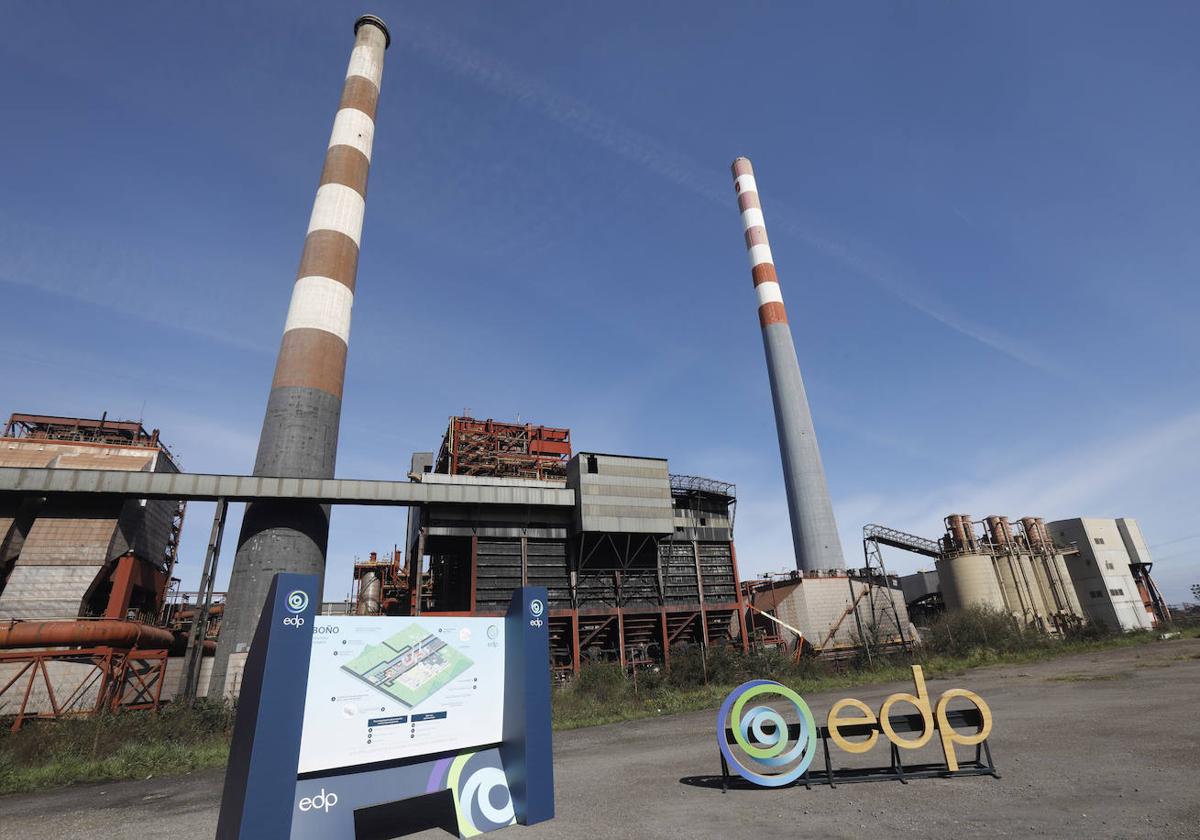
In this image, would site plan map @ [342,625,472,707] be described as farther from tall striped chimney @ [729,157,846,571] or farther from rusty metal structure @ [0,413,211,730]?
tall striped chimney @ [729,157,846,571]

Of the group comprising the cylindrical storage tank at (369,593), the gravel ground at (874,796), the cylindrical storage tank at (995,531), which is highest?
the cylindrical storage tank at (995,531)

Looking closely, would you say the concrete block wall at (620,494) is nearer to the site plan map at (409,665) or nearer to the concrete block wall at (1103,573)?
the site plan map at (409,665)

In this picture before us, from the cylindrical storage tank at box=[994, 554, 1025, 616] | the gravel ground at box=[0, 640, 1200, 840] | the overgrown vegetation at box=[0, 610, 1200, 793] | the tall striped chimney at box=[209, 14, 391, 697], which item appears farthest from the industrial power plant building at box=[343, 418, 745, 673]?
the cylindrical storage tank at box=[994, 554, 1025, 616]

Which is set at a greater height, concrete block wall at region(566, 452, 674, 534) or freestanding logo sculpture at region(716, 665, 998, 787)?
concrete block wall at region(566, 452, 674, 534)

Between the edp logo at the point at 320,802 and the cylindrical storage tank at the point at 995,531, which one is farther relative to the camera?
the cylindrical storage tank at the point at 995,531

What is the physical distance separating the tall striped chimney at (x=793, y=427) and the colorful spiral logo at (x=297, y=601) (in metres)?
40.5

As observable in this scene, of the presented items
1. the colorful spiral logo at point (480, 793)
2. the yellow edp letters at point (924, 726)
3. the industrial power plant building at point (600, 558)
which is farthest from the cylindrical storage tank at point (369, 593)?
the yellow edp letters at point (924, 726)

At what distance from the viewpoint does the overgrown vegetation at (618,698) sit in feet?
48.1

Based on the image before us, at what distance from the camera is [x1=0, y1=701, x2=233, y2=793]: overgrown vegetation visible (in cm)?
1383

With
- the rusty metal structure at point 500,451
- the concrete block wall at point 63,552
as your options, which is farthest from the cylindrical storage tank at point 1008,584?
the concrete block wall at point 63,552

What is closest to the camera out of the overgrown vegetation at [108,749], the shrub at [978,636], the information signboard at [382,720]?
the information signboard at [382,720]

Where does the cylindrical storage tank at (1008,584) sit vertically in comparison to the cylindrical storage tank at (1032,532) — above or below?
below

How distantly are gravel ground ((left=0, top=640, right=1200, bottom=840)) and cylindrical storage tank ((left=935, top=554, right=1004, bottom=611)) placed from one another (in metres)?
29.7

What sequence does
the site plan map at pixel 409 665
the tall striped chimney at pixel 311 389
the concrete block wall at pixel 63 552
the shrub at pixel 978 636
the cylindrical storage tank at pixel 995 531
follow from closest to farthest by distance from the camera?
the site plan map at pixel 409 665
the tall striped chimney at pixel 311 389
the concrete block wall at pixel 63 552
the shrub at pixel 978 636
the cylindrical storage tank at pixel 995 531
